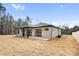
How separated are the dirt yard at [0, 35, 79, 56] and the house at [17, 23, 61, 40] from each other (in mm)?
73

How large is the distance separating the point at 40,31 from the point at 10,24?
492 millimetres

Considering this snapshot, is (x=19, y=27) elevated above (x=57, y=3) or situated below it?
below

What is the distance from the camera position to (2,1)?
4.82 m

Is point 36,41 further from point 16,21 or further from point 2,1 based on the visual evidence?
point 2,1

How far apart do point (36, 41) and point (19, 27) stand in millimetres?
→ 351

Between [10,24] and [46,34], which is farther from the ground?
[10,24]

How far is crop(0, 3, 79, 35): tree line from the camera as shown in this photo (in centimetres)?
484

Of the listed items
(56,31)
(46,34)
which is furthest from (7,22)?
(56,31)

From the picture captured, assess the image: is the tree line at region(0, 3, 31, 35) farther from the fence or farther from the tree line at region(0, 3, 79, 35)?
the fence

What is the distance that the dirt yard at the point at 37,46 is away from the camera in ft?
15.8

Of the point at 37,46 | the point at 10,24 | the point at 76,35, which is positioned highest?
the point at 10,24

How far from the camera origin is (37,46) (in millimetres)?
4852

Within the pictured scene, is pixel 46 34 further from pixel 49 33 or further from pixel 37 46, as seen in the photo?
pixel 37 46

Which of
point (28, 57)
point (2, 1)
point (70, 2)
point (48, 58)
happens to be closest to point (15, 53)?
point (28, 57)
